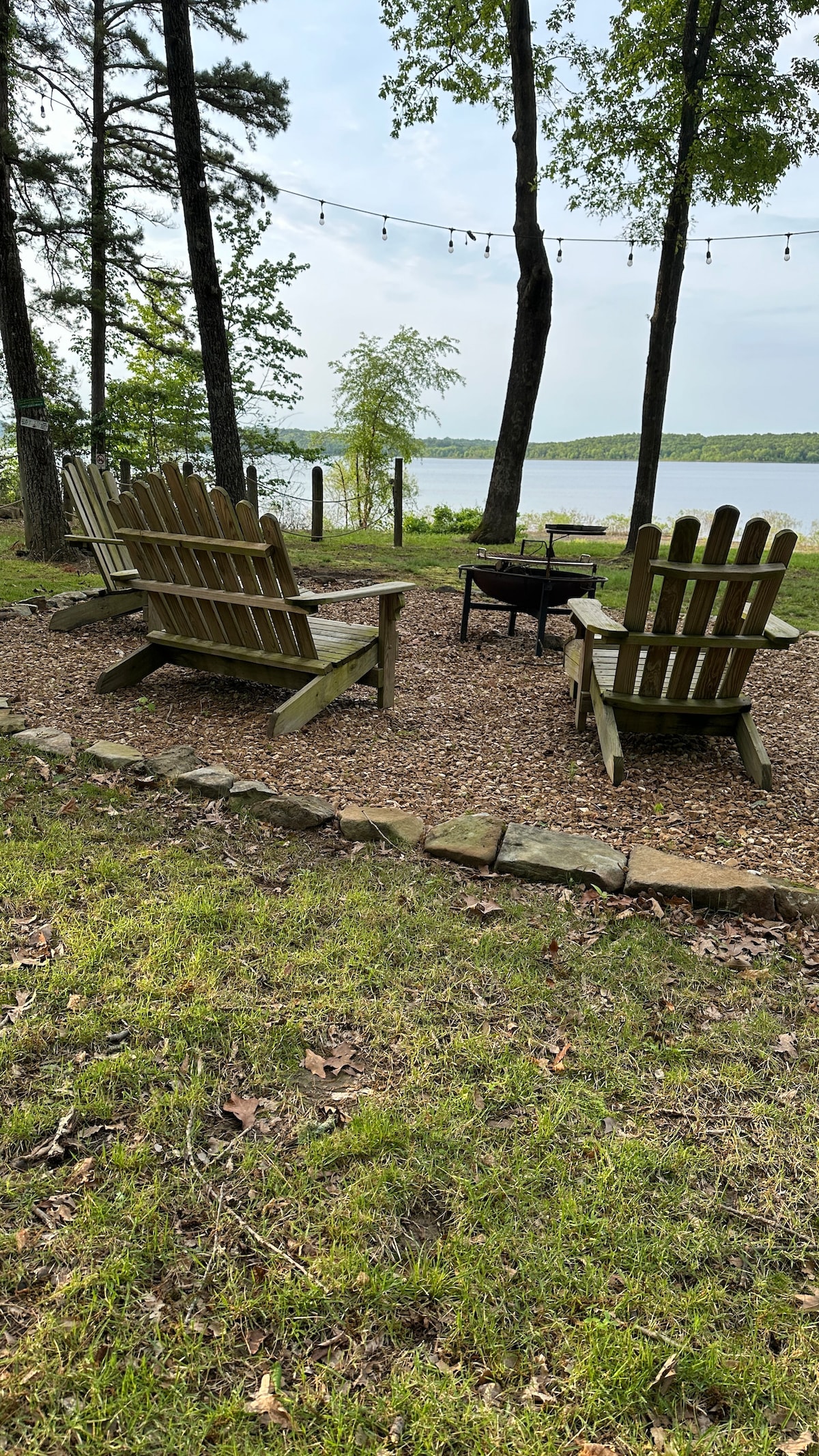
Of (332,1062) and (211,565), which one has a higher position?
(211,565)

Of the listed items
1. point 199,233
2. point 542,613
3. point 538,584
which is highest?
point 199,233

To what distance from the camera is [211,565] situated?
4.21m

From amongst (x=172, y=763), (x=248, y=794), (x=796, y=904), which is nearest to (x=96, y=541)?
(x=172, y=763)

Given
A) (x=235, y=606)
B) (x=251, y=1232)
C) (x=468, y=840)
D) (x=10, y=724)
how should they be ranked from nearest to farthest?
1. (x=251, y=1232)
2. (x=468, y=840)
3. (x=10, y=724)
4. (x=235, y=606)

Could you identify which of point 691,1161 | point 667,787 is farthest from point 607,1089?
point 667,787

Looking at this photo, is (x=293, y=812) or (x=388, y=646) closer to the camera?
(x=293, y=812)

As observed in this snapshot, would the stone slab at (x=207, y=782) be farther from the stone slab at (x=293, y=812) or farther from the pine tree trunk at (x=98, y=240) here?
the pine tree trunk at (x=98, y=240)

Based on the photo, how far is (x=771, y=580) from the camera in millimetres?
3525

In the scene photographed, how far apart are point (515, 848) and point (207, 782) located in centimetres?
133

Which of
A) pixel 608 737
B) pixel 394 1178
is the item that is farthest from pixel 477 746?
pixel 394 1178

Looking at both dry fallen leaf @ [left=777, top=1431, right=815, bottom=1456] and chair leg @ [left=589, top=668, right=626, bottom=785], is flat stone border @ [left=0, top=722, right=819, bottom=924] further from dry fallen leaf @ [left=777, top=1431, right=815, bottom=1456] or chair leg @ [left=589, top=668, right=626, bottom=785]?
dry fallen leaf @ [left=777, top=1431, right=815, bottom=1456]

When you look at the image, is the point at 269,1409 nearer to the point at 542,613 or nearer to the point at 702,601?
the point at 702,601

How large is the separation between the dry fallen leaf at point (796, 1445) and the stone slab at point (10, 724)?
12.6ft

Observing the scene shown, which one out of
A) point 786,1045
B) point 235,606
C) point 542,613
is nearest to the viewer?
point 786,1045
